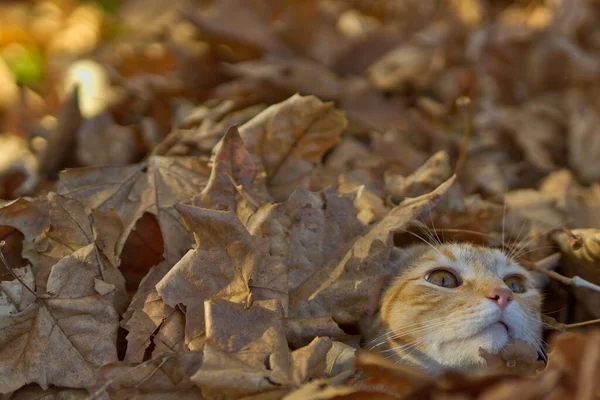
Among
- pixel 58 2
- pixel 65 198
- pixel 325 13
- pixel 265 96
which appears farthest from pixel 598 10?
pixel 58 2

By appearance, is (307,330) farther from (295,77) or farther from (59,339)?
(295,77)

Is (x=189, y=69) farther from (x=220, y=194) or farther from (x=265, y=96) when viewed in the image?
(x=220, y=194)

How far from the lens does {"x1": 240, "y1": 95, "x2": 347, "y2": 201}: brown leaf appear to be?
101 inches

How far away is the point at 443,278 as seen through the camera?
2.29 metres

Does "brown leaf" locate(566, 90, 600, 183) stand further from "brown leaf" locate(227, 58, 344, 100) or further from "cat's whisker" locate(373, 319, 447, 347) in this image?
"cat's whisker" locate(373, 319, 447, 347)

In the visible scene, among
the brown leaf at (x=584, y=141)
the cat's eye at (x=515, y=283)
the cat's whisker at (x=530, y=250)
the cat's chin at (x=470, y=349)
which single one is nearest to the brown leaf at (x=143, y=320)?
the cat's chin at (x=470, y=349)

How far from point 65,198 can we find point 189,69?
1972mm

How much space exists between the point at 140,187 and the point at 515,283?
158 cm

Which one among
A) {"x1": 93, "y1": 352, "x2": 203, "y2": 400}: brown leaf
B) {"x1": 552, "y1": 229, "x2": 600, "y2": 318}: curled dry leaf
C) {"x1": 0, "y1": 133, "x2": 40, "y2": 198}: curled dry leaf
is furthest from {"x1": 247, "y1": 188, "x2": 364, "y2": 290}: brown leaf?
{"x1": 0, "y1": 133, "x2": 40, "y2": 198}: curled dry leaf

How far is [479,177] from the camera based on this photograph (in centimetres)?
323

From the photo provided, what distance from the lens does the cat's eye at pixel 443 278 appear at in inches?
89.7

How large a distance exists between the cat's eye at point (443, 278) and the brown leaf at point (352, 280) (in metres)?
0.22

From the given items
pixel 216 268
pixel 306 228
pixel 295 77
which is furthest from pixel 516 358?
pixel 295 77

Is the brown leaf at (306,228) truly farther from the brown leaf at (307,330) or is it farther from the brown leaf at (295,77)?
the brown leaf at (295,77)
